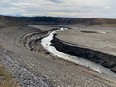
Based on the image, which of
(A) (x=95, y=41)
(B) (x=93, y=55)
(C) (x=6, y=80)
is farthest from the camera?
(A) (x=95, y=41)

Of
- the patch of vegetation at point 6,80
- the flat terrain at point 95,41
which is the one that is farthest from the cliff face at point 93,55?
the patch of vegetation at point 6,80

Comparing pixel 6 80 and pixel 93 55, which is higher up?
pixel 6 80

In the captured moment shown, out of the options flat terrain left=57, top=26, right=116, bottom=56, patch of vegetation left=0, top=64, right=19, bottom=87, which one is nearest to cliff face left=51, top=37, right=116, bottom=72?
flat terrain left=57, top=26, right=116, bottom=56

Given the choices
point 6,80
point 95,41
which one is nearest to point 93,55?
point 95,41

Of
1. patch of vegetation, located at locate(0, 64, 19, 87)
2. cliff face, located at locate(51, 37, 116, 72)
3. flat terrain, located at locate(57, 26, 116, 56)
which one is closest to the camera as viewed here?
patch of vegetation, located at locate(0, 64, 19, 87)

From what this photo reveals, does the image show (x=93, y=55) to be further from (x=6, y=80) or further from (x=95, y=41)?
(x=6, y=80)

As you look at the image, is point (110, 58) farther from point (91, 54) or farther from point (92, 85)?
point (92, 85)

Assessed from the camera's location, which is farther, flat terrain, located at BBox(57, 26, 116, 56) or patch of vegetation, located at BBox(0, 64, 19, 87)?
flat terrain, located at BBox(57, 26, 116, 56)

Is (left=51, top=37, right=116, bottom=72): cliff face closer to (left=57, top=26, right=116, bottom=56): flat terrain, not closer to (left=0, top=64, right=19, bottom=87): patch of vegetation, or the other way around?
(left=57, top=26, right=116, bottom=56): flat terrain

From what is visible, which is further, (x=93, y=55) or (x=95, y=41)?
(x=95, y=41)

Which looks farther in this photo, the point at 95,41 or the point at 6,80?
the point at 95,41

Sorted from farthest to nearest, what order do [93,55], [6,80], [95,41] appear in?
[95,41] < [93,55] < [6,80]
